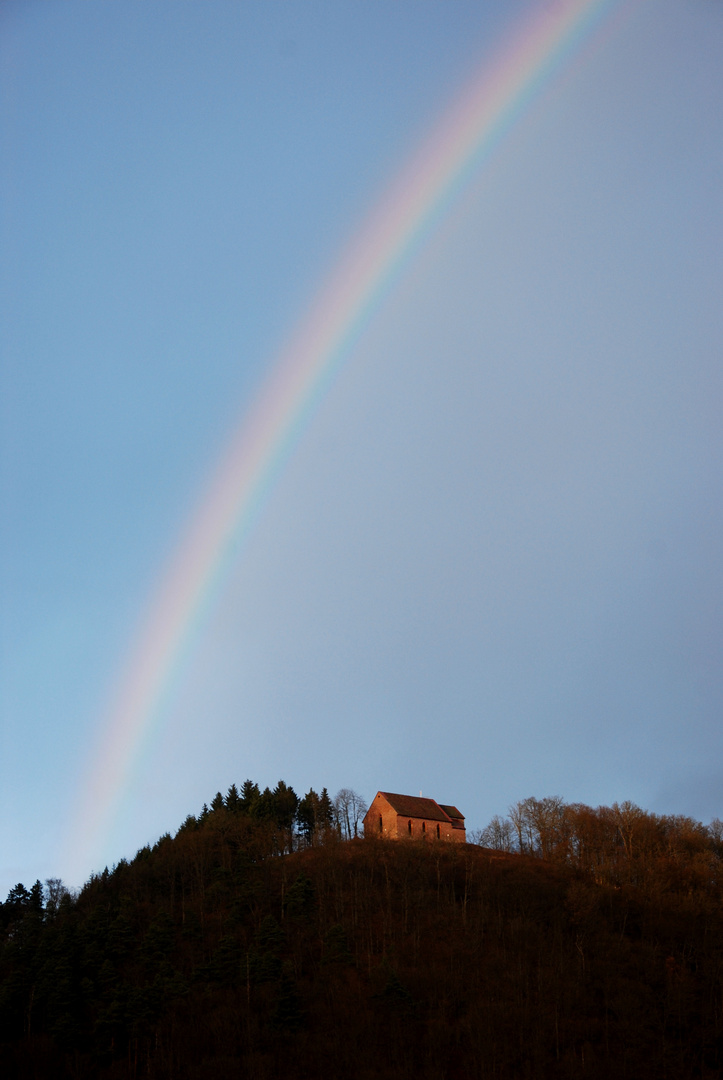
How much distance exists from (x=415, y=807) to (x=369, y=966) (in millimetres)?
38226

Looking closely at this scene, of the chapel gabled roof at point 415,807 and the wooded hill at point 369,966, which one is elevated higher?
the chapel gabled roof at point 415,807

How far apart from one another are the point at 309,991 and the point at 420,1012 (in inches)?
304

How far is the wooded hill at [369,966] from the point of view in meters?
50.0

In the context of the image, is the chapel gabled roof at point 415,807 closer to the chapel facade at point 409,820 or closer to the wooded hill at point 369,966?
the chapel facade at point 409,820

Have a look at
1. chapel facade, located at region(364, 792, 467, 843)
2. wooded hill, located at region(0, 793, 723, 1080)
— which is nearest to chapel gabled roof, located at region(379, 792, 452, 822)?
chapel facade, located at region(364, 792, 467, 843)

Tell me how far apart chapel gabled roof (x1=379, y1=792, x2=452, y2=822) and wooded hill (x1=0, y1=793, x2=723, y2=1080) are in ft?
40.9

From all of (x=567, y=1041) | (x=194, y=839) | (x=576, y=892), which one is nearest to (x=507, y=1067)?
(x=567, y=1041)

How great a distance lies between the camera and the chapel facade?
92.8 m

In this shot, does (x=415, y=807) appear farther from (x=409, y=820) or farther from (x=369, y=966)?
(x=369, y=966)

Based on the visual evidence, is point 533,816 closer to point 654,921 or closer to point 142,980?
point 654,921

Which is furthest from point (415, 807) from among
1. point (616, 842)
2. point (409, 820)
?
point (616, 842)

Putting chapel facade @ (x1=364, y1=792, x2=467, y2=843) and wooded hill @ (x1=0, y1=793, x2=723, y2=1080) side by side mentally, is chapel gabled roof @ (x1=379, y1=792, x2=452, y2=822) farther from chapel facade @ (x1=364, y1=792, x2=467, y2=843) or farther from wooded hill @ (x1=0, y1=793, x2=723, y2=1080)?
wooded hill @ (x1=0, y1=793, x2=723, y2=1080)

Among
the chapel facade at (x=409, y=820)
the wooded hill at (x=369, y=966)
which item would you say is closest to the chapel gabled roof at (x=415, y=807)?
the chapel facade at (x=409, y=820)

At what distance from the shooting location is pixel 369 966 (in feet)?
195
